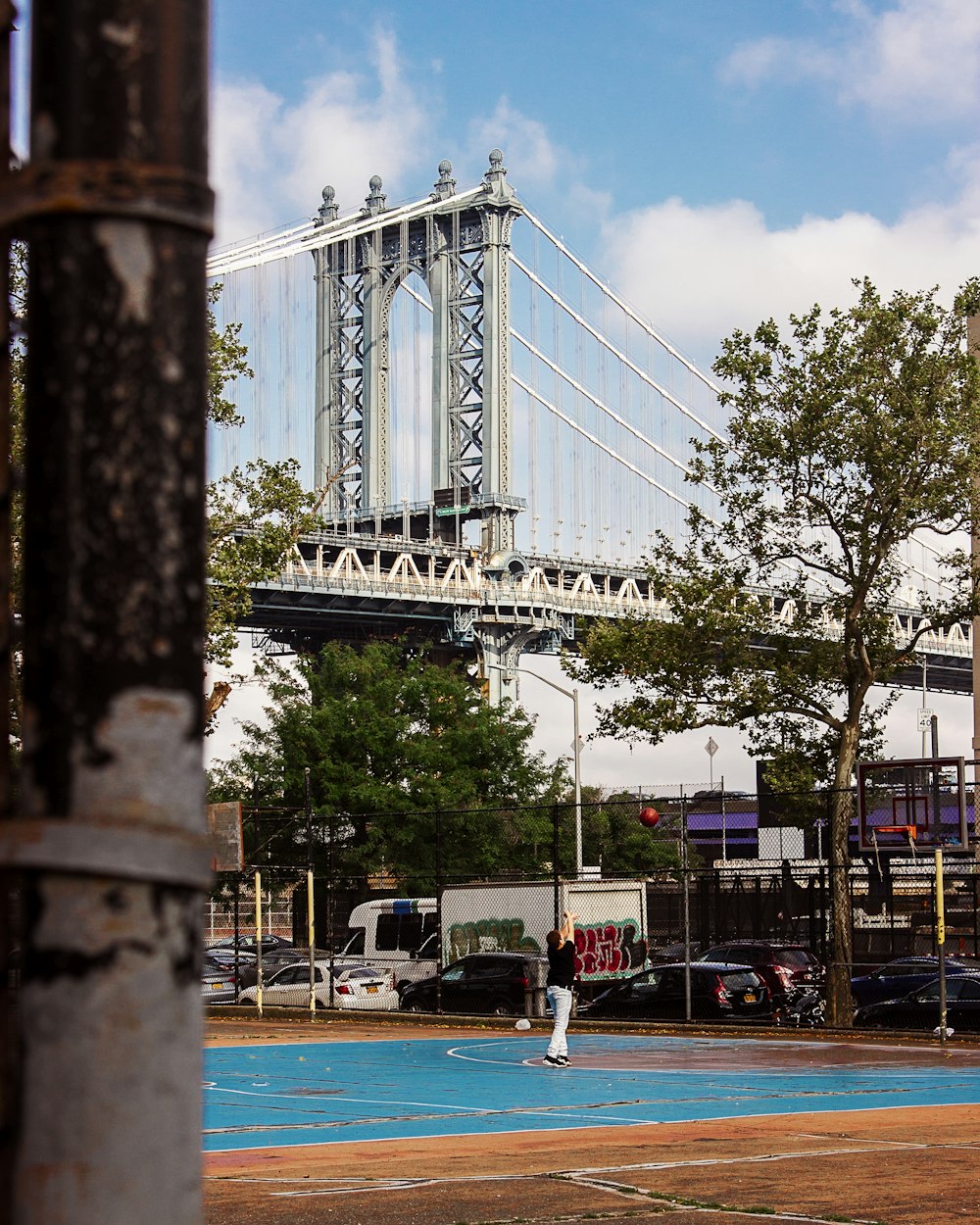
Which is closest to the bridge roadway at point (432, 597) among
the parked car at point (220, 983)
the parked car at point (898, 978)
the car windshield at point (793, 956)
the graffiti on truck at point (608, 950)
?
the parked car at point (220, 983)

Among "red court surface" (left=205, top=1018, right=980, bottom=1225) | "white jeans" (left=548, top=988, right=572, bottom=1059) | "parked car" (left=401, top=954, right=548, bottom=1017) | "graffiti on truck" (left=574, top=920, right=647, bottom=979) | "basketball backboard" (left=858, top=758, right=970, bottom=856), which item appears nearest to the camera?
"red court surface" (left=205, top=1018, right=980, bottom=1225)

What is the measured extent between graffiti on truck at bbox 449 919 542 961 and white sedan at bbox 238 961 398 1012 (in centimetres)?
165

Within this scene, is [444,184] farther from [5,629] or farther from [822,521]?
[5,629]

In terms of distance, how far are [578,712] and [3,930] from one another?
55.1m

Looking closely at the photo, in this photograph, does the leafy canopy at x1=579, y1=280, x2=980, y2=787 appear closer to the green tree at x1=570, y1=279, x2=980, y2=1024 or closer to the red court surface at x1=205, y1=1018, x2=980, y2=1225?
the green tree at x1=570, y1=279, x2=980, y2=1024

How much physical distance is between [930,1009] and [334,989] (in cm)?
1305

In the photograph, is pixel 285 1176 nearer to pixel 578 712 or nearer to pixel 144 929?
pixel 144 929

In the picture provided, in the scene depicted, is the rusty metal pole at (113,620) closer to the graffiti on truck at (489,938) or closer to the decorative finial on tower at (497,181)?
the graffiti on truck at (489,938)

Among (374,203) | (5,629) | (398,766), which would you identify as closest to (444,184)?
(374,203)

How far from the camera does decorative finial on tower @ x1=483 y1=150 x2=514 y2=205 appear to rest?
Result: 101938 millimetres

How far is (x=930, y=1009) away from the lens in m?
27.1

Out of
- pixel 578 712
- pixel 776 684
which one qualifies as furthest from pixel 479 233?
pixel 776 684

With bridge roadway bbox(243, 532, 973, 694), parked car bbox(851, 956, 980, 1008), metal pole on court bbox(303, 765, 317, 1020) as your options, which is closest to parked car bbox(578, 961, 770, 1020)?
parked car bbox(851, 956, 980, 1008)

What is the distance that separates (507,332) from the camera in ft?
342
